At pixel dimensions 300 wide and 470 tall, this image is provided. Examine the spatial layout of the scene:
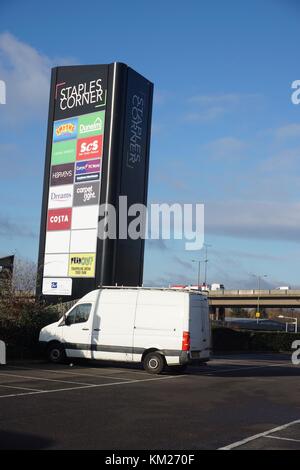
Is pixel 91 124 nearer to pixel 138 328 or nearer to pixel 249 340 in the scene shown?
pixel 138 328

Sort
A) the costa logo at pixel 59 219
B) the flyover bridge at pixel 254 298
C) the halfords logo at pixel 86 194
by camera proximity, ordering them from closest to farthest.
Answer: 1. the halfords logo at pixel 86 194
2. the costa logo at pixel 59 219
3. the flyover bridge at pixel 254 298

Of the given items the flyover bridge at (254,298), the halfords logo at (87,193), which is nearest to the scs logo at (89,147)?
the halfords logo at (87,193)

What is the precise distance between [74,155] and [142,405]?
18642mm

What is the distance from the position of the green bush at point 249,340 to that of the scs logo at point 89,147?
1620 cm

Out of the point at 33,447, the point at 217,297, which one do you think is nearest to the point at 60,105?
the point at 33,447

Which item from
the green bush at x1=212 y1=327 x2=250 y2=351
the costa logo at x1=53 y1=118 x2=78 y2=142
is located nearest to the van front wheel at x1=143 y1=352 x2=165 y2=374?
the costa logo at x1=53 y1=118 x2=78 y2=142

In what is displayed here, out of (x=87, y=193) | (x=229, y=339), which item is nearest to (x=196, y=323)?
(x=87, y=193)

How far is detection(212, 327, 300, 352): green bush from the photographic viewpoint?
39.6m

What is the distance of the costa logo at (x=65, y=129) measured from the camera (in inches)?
1124

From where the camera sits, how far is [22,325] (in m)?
20.6

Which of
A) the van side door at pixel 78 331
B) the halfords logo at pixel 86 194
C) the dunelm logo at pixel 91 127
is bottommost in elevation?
the van side door at pixel 78 331

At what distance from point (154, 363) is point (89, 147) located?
42.9ft

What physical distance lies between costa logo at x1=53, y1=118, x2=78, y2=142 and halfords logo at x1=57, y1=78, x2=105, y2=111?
71 centimetres

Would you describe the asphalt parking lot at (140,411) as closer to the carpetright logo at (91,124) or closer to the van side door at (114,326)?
the van side door at (114,326)
